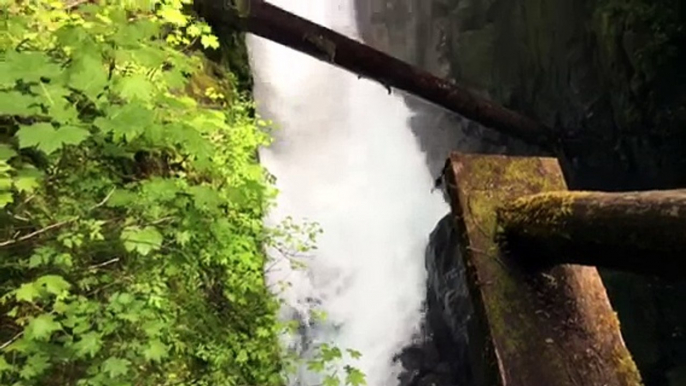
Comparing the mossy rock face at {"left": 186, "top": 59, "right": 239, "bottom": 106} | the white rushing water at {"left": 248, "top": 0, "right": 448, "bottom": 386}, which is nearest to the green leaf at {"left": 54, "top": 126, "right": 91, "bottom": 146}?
the mossy rock face at {"left": 186, "top": 59, "right": 239, "bottom": 106}

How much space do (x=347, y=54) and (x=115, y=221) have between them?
359 centimetres

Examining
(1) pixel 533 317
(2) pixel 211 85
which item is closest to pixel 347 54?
(2) pixel 211 85

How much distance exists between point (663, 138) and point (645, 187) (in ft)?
1.87

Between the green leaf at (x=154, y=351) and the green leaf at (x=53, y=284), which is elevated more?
the green leaf at (x=53, y=284)

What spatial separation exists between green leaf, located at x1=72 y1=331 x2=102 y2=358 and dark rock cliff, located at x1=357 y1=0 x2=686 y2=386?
5685 mm

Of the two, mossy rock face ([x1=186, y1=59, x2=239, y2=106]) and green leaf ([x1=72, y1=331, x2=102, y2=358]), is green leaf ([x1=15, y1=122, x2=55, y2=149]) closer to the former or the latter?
green leaf ([x1=72, y1=331, x2=102, y2=358])

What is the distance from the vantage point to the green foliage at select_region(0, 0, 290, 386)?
93.0 inches

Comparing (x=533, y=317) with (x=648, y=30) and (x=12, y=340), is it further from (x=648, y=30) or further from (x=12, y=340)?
(x=648, y=30)

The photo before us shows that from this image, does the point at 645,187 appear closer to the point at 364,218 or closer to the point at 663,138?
the point at 663,138

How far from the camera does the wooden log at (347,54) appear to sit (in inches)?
216

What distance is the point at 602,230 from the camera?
1285 mm

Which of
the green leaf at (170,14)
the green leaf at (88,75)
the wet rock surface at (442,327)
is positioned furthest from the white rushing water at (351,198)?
the green leaf at (88,75)

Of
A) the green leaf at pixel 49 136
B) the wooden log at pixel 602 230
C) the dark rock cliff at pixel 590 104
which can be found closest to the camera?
the wooden log at pixel 602 230

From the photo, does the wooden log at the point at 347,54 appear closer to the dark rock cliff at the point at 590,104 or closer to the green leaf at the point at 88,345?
the dark rock cliff at the point at 590,104
